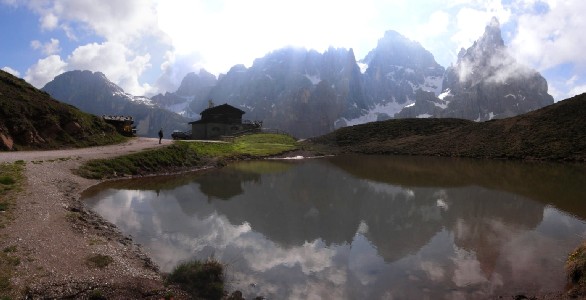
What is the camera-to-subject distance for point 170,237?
18719mm

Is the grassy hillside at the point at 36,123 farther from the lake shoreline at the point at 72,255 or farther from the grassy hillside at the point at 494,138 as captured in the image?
the grassy hillside at the point at 494,138

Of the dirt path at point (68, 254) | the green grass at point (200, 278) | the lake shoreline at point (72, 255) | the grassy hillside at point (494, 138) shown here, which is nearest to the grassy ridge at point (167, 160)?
the dirt path at point (68, 254)

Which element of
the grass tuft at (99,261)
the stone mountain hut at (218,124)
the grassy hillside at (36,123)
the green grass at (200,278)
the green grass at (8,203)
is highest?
the stone mountain hut at (218,124)

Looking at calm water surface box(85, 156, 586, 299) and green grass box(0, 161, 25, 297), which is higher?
green grass box(0, 161, 25, 297)

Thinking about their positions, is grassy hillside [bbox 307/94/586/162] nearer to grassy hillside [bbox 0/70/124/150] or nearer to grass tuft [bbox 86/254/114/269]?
grassy hillside [bbox 0/70/124/150]

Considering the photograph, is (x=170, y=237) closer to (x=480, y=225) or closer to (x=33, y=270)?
(x=33, y=270)

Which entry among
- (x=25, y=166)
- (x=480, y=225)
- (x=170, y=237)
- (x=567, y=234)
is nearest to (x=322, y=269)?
(x=170, y=237)

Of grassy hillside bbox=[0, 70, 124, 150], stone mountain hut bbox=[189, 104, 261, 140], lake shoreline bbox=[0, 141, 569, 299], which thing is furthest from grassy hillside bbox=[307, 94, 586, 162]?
lake shoreline bbox=[0, 141, 569, 299]

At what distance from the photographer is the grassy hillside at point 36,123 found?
3919 centimetres

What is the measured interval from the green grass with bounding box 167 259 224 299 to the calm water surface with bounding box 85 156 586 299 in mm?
743

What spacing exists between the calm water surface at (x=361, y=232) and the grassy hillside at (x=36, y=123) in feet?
47.3

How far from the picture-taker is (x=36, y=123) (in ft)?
139

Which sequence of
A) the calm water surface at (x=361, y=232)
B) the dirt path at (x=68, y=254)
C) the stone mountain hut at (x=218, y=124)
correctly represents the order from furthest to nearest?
the stone mountain hut at (x=218, y=124)
the calm water surface at (x=361, y=232)
the dirt path at (x=68, y=254)

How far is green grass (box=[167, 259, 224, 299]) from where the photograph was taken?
41.1ft
